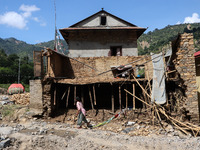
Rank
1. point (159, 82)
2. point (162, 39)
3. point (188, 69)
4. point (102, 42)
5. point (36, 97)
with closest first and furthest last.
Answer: point (188, 69) → point (159, 82) → point (36, 97) → point (102, 42) → point (162, 39)

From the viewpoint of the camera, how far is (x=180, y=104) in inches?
335

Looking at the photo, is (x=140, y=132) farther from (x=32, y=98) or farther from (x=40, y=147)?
(x=32, y=98)

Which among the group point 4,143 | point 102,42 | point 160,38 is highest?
point 160,38

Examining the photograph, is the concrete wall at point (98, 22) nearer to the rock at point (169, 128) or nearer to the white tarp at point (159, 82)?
the white tarp at point (159, 82)

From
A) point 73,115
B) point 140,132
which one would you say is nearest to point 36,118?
point 73,115

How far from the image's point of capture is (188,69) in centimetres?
817

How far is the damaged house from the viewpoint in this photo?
8305 millimetres

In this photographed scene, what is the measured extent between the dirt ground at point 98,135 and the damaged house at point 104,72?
902 millimetres

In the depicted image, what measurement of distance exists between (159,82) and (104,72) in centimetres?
329

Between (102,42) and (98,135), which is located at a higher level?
(102,42)

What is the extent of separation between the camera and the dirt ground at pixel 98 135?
600cm

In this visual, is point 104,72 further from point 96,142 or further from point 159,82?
point 96,142

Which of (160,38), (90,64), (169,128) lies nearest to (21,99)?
(90,64)

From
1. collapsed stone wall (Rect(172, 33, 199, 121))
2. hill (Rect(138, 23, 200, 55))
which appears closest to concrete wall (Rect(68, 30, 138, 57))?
collapsed stone wall (Rect(172, 33, 199, 121))
